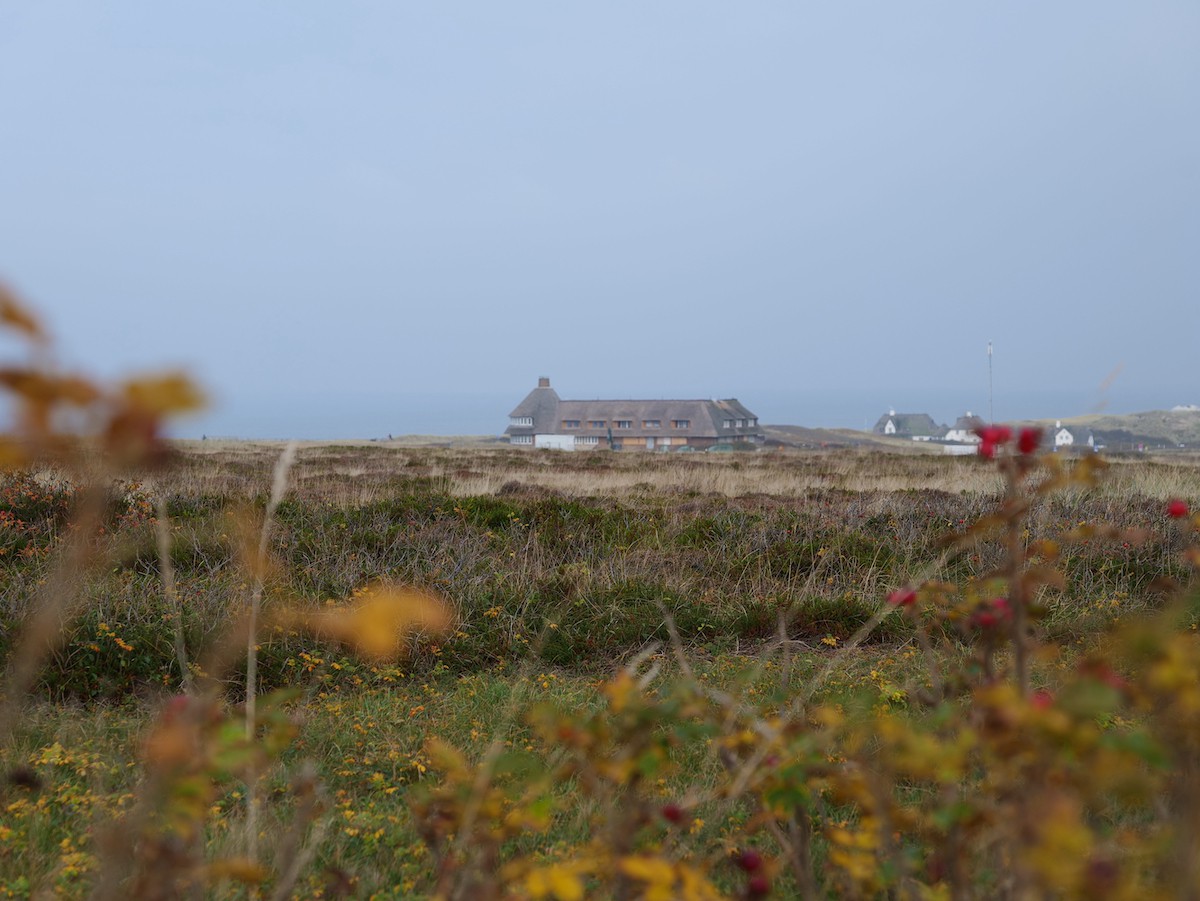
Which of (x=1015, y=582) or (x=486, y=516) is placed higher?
(x=1015, y=582)

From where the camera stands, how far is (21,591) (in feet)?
19.0

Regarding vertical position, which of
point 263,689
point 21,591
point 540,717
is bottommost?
point 263,689

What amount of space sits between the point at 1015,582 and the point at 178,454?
63.1 inches

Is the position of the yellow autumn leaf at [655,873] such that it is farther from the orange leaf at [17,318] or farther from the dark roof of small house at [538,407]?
the dark roof of small house at [538,407]

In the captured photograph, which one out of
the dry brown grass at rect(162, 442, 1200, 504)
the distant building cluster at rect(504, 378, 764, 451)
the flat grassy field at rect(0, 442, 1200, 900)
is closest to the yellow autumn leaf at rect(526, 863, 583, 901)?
the flat grassy field at rect(0, 442, 1200, 900)

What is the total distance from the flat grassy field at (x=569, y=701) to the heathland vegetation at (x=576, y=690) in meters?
0.02

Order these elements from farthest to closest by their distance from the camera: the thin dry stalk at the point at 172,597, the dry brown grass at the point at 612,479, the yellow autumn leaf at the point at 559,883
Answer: the dry brown grass at the point at 612,479
the thin dry stalk at the point at 172,597
the yellow autumn leaf at the point at 559,883

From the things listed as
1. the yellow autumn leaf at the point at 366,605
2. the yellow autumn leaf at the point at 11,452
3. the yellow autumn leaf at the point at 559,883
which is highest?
the yellow autumn leaf at the point at 11,452

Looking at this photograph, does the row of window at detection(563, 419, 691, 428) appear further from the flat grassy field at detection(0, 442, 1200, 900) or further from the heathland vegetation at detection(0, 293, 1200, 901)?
the heathland vegetation at detection(0, 293, 1200, 901)

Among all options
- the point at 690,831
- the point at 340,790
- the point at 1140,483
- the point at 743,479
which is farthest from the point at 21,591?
the point at 1140,483

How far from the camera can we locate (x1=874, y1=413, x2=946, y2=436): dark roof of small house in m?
145

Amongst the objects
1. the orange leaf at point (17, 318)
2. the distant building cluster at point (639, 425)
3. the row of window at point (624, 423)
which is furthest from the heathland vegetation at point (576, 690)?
the row of window at point (624, 423)

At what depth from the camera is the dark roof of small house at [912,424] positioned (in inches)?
5714

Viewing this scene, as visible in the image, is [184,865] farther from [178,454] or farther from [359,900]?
[359,900]
